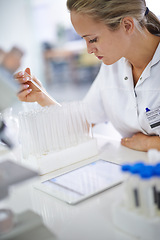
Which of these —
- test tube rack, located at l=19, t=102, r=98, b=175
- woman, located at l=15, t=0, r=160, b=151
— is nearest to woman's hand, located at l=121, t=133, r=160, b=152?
woman, located at l=15, t=0, r=160, b=151

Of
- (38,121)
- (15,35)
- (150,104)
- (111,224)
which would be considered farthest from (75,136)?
(15,35)

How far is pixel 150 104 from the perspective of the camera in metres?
1.53

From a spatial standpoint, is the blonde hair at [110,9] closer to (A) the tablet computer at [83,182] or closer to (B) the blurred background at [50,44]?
(A) the tablet computer at [83,182]

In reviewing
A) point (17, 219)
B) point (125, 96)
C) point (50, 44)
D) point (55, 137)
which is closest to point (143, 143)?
point (125, 96)

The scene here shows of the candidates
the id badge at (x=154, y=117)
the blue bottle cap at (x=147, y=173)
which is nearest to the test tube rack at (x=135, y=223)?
the blue bottle cap at (x=147, y=173)

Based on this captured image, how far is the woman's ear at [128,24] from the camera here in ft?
4.66

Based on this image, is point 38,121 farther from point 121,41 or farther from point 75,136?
point 121,41

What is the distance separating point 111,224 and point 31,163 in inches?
21.3

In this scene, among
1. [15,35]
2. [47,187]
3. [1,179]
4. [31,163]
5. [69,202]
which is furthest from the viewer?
[15,35]

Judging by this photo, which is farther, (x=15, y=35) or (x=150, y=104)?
(x=15, y=35)

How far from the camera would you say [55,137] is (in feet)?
4.35

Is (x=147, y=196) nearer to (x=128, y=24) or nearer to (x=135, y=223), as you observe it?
(x=135, y=223)

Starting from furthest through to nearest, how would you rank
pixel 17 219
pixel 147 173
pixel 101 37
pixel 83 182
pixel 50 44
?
pixel 50 44
pixel 101 37
pixel 83 182
pixel 17 219
pixel 147 173

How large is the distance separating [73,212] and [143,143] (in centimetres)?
64
